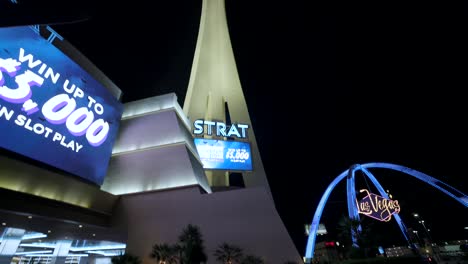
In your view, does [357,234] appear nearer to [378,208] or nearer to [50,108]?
[378,208]

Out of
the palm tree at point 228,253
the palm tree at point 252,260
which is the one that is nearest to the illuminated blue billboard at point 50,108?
the palm tree at point 228,253

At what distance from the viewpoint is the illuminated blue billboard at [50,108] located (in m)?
10.5

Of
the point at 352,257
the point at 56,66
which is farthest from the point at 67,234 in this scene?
the point at 352,257

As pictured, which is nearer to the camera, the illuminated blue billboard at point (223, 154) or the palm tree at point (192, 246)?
the palm tree at point (192, 246)

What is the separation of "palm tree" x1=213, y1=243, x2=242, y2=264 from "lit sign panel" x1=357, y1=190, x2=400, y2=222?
12.3 metres

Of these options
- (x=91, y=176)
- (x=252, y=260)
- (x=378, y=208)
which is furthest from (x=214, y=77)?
(x=252, y=260)

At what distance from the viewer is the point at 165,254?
14.0 metres

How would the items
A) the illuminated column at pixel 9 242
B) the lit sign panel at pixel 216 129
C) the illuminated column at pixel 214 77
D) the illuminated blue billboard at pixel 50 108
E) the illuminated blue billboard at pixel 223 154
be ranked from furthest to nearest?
the illuminated column at pixel 214 77 < the lit sign panel at pixel 216 129 < the illuminated blue billboard at pixel 223 154 < the illuminated column at pixel 9 242 < the illuminated blue billboard at pixel 50 108

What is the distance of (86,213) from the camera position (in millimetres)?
13859

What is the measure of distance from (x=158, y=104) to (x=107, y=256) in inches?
569

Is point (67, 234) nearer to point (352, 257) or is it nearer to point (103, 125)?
point (103, 125)

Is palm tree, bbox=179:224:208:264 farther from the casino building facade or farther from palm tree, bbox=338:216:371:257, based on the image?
palm tree, bbox=338:216:371:257

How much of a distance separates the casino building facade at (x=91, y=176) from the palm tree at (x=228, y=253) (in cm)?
31

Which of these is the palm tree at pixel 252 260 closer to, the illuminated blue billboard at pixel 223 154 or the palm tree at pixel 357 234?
the palm tree at pixel 357 234
